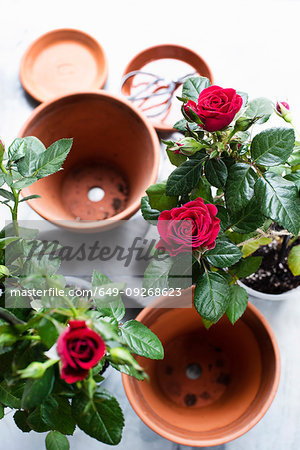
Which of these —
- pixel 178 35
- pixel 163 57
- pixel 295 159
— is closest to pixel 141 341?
pixel 295 159

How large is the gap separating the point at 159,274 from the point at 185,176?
0.11 m

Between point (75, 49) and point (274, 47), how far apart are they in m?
0.42

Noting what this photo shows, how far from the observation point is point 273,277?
0.76 meters

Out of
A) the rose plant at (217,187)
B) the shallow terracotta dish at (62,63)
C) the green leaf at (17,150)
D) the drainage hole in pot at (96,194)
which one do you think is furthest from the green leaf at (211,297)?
the shallow terracotta dish at (62,63)

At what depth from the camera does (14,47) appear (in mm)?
993

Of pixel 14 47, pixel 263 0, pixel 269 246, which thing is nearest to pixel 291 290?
pixel 269 246

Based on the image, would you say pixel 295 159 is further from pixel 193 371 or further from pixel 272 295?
pixel 193 371

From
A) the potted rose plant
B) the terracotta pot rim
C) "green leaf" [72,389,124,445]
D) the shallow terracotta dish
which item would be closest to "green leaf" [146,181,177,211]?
the potted rose plant

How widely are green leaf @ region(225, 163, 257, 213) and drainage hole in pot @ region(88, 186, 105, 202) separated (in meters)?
0.46

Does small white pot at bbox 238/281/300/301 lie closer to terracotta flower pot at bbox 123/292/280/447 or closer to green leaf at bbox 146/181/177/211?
terracotta flower pot at bbox 123/292/280/447

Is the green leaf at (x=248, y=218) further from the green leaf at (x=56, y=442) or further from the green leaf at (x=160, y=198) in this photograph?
the green leaf at (x=56, y=442)

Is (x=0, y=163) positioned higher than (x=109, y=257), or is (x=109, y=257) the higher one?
(x=0, y=163)

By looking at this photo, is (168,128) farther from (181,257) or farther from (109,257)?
(181,257)

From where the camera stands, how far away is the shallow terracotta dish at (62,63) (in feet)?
3.07
